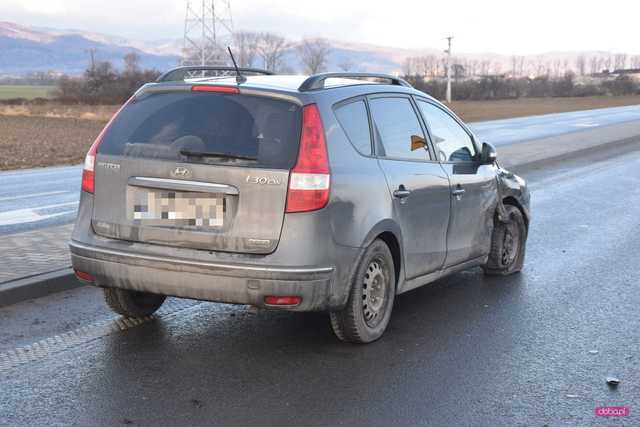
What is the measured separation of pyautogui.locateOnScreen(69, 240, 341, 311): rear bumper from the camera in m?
4.88

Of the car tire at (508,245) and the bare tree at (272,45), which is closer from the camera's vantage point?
the car tire at (508,245)

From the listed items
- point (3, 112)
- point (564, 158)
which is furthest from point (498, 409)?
point (3, 112)

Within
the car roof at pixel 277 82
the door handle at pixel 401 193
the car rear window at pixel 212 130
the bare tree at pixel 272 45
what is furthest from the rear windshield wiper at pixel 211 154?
the bare tree at pixel 272 45

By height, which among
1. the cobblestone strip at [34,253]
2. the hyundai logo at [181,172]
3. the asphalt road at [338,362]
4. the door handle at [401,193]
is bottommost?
the asphalt road at [338,362]

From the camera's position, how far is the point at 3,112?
176ft

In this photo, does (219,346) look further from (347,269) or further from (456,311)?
(456,311)

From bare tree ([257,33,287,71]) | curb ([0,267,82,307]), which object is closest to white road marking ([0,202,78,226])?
curb ([0,267,82,307])

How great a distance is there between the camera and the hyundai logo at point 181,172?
5.02m

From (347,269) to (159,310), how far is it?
1.78 m

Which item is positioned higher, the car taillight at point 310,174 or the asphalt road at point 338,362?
the car taillight at point 310,174

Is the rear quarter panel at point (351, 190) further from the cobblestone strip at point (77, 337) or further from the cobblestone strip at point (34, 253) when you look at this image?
the cobblestone strip at point (34, 253)

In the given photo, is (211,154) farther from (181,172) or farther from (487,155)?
(487,155)

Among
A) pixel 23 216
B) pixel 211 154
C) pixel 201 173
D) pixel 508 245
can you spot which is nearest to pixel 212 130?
pixel 211 154

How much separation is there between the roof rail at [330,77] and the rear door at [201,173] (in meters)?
0.26
